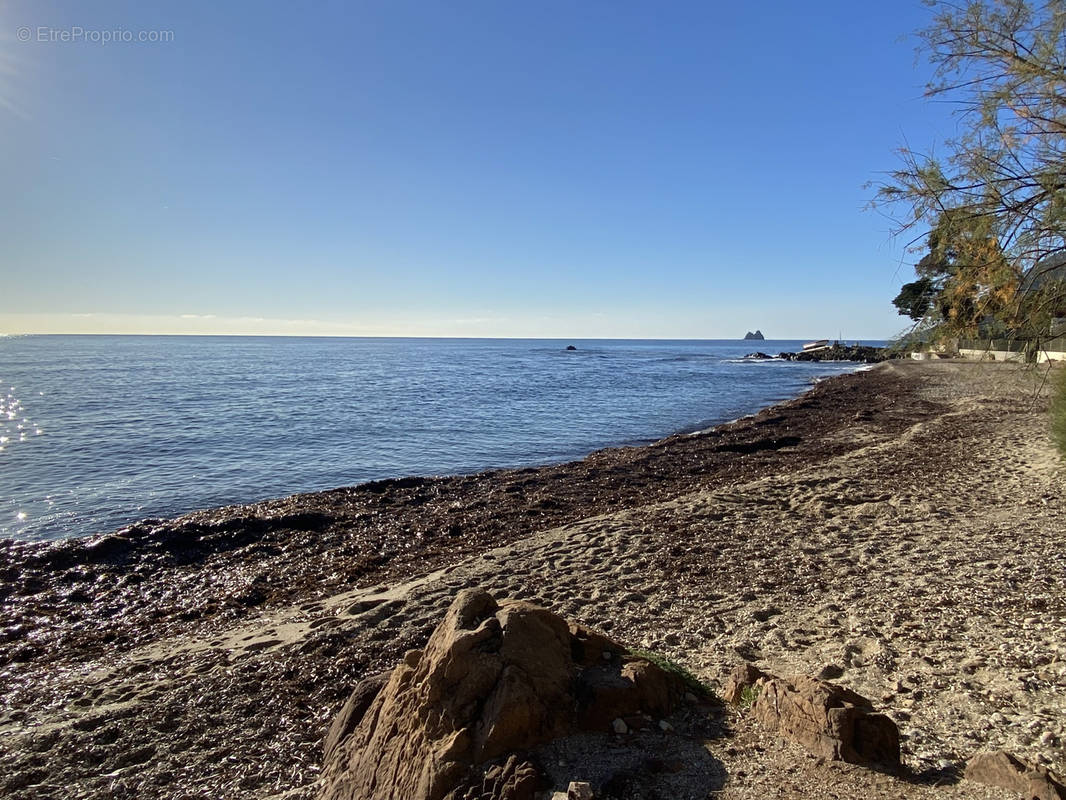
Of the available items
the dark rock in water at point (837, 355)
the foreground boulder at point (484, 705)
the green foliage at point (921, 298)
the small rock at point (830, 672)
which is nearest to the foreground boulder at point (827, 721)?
the foreground boulder at point (484, 705)

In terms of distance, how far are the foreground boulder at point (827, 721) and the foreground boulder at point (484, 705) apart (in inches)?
22.0

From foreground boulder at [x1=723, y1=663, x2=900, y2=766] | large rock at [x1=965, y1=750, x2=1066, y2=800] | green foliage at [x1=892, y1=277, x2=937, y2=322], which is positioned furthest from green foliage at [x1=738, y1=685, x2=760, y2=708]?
green foliage at [x1=892, y1=277, x2=937, y2=322]

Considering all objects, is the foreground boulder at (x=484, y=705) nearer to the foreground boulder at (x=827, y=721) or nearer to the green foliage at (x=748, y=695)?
the green foliage at (x=748, y=695)

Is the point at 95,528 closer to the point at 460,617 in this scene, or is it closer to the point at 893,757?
the point at 460,617

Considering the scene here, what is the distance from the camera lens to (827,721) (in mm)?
3254

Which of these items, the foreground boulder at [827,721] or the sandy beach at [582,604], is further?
the sandy beach at [582,604]

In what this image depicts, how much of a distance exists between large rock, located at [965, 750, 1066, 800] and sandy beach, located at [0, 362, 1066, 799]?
123mm

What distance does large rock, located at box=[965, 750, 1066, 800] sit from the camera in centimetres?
275

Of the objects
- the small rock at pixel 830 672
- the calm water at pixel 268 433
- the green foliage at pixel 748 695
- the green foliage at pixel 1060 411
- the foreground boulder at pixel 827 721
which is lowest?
the calm water at pixel 268 433

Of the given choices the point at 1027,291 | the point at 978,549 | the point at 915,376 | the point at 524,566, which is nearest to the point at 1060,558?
the point at 978,549

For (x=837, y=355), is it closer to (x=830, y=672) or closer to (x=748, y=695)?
(x=830, y=672)

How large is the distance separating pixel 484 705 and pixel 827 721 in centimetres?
188

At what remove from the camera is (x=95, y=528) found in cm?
1147

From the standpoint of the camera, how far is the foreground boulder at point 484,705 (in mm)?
3062
